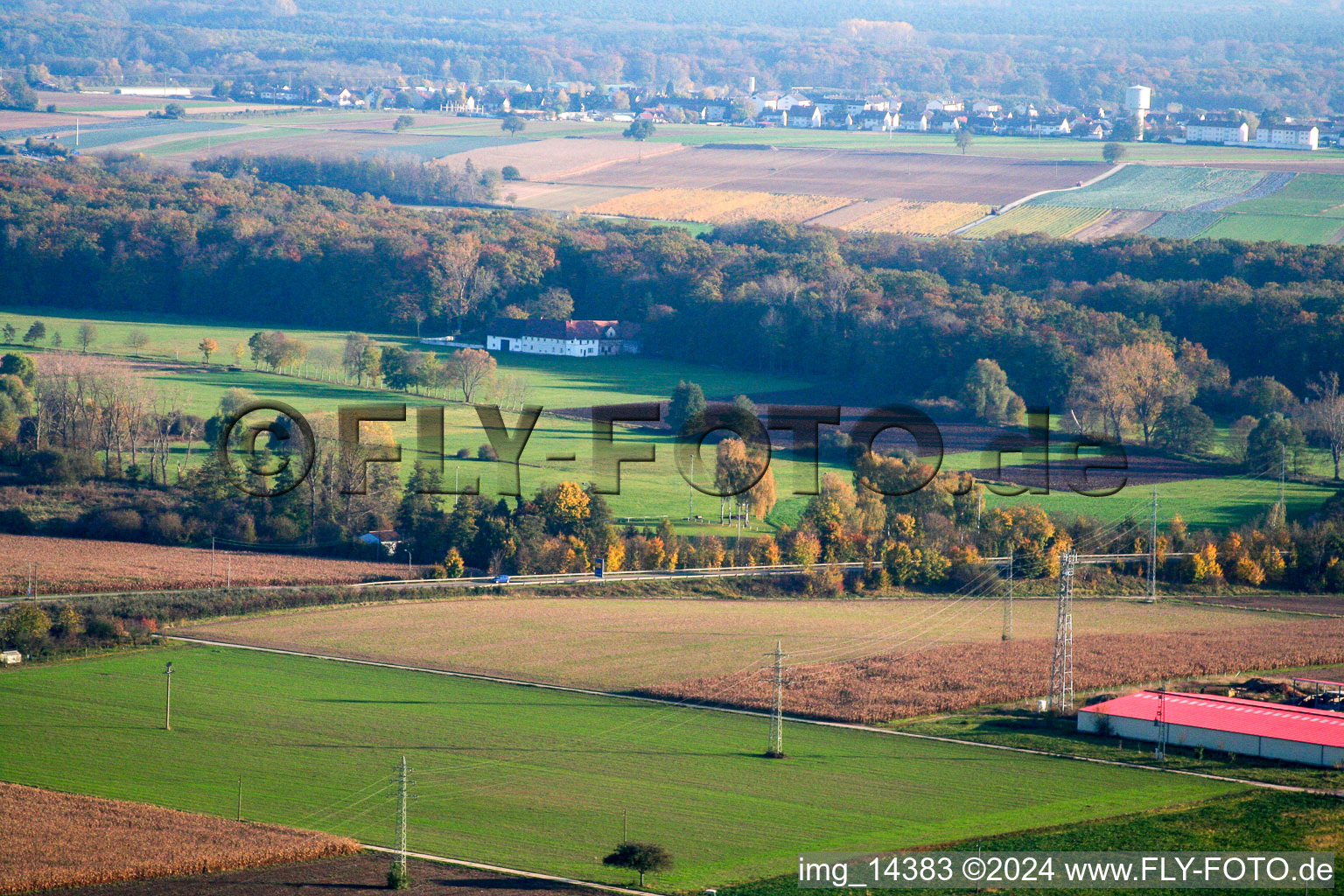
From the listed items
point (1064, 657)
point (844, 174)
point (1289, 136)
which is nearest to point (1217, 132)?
point (1289, 136)

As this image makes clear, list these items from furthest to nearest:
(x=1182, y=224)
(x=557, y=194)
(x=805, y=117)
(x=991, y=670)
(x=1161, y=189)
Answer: (x=805, y=117)
(x=557, y=194)
(x=1161, y=189)
(x=1182, y=224)
(x=991, y=670)

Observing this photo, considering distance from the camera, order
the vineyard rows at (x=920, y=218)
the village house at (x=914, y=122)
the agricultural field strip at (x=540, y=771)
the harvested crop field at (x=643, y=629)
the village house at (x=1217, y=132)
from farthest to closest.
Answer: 1. the village house at (x=914, y=122)
2. the village house at (x=1217, y=132)
3. the vineyard rows at (x=920, y=218)
4. the harvested crop field at (x=643, y=629)
5. the agricultural field strip at (x=540, y=771)

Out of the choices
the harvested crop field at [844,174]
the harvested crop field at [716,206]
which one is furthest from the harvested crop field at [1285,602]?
the harvested crop field at [844,174]

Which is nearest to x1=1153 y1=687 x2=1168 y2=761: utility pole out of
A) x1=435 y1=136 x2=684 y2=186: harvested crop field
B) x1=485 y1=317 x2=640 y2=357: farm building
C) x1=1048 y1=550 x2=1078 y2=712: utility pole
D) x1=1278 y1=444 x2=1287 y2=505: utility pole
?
x1=1048 y1=550 x2=1078 y2=712: utility pole

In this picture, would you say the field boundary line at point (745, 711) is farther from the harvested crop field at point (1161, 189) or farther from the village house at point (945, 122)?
the village house at point (945, 122)

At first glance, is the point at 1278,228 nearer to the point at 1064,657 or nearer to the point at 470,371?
the point at 470,371

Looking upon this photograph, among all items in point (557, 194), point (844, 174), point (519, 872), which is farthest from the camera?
point (844, 174)

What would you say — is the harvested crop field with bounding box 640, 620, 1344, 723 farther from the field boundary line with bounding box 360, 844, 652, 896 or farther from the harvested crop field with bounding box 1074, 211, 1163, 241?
the harvested crop field with bounding box 1074, 211, 1163, 241
